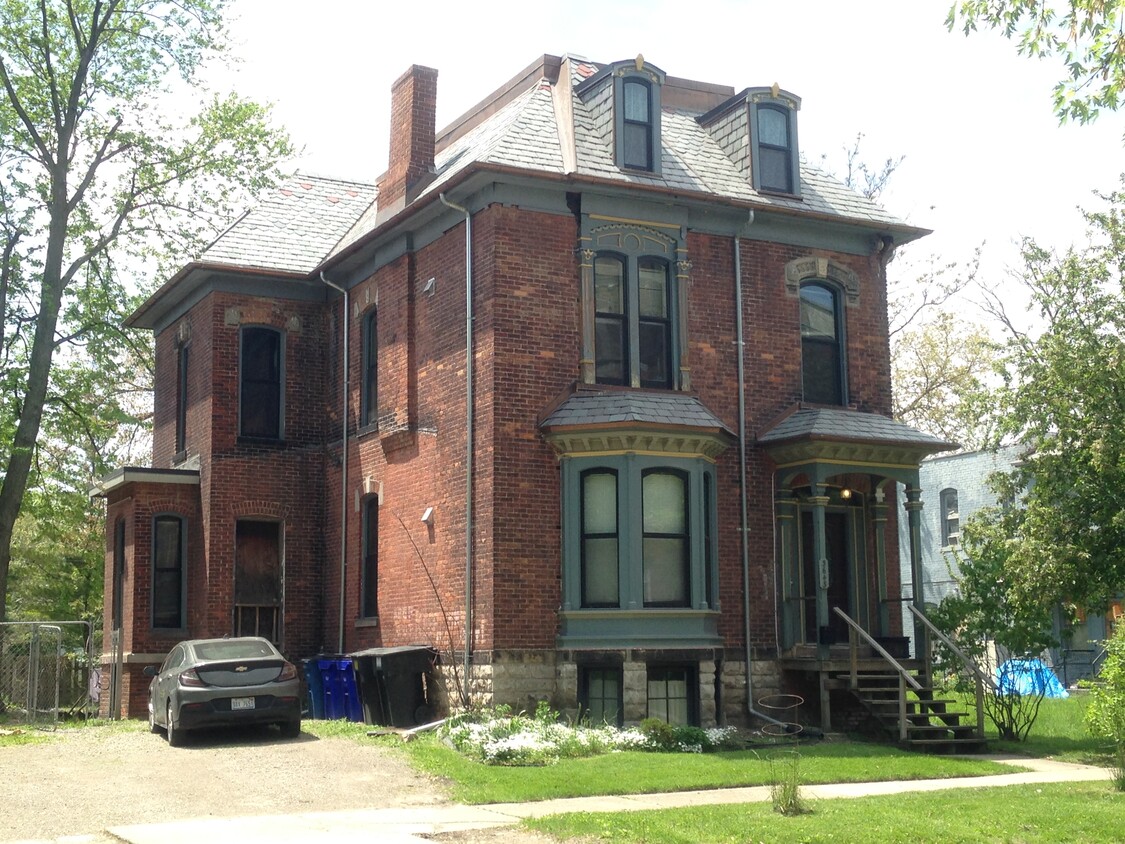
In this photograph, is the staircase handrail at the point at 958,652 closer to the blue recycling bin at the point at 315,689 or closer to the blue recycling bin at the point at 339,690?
the blue recycling bin at the point at 339,690

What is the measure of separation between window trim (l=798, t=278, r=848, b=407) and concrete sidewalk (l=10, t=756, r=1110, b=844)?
25.8 feet

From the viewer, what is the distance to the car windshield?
18.4m

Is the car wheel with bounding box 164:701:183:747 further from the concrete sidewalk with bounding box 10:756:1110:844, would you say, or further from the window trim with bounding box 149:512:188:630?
the window trim with bounding box 149:512:188:630

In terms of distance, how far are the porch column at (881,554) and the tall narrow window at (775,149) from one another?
523 centimetres

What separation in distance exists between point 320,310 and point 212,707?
947 centimetres

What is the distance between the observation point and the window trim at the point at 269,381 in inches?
Answer: 967

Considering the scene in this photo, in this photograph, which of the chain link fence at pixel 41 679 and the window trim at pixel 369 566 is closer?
the chain link fence at pixel 41 679

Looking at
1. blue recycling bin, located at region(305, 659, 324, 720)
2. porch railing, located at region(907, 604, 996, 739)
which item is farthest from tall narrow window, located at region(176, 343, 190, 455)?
porch railing, located at region(907, 604, 996, 739)

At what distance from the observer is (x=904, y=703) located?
1841 cm

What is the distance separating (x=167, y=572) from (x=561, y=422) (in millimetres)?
9255

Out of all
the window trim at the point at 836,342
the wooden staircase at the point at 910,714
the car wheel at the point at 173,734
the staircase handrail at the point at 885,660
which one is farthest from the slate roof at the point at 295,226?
the wooden staircase at the point at 910,714

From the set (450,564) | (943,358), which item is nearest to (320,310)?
(450,564)

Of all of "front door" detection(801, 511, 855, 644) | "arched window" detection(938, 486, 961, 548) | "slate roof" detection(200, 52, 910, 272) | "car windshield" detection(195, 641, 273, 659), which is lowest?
"car windshield" detection(195, 641, 273, 659)

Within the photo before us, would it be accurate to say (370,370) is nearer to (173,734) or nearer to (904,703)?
(173,734)
